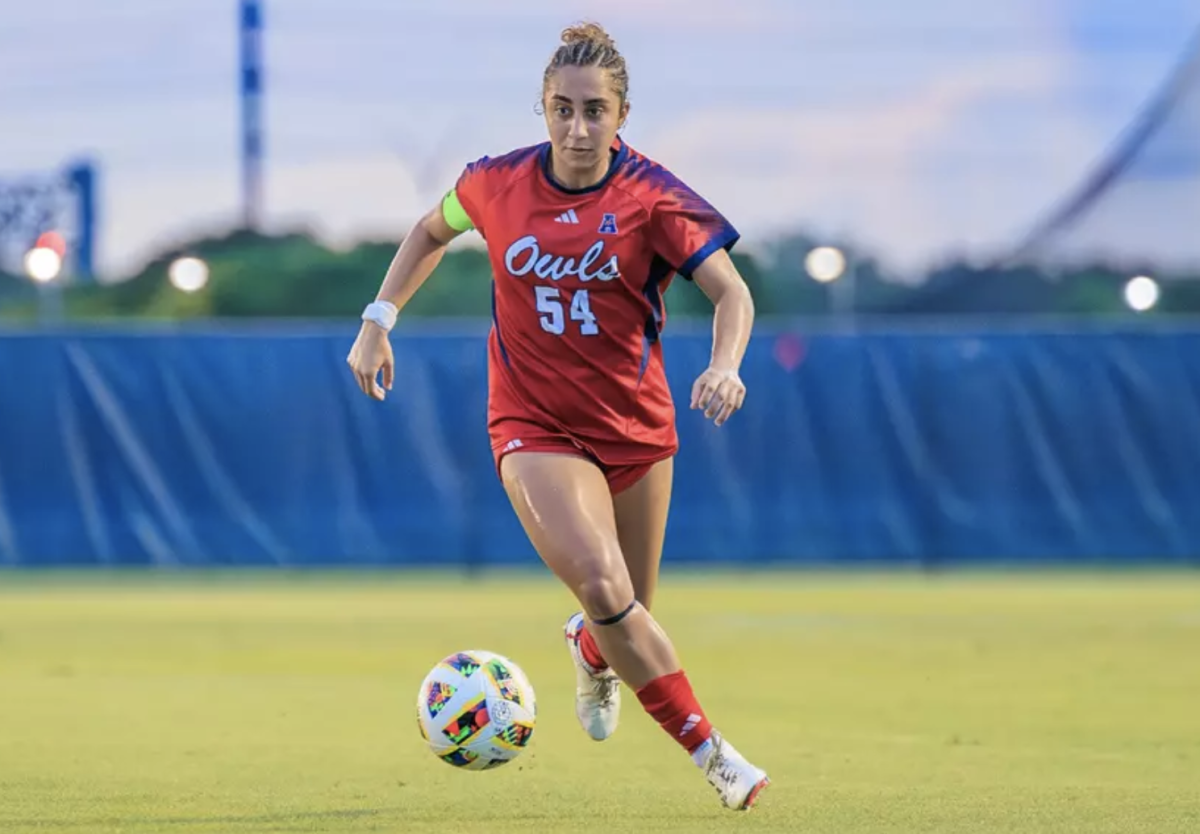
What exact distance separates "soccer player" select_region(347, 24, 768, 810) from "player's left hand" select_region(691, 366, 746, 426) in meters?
0.03

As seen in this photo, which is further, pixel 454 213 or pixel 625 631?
pixel 454 213

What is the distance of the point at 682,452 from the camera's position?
22.3m

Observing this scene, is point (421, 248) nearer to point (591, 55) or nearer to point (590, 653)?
point (591, 55)

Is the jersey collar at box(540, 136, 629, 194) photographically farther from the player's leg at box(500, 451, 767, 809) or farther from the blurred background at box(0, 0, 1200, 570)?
the blurred background at box(0, 0, 1200, 570)

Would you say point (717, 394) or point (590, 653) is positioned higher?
point (717, 394)

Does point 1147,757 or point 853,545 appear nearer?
point 1147,757

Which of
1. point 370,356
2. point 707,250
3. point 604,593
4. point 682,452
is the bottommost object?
point 682,452

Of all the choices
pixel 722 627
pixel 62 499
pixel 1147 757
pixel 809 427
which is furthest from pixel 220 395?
pixel 1147 757

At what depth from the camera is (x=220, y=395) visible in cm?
2241

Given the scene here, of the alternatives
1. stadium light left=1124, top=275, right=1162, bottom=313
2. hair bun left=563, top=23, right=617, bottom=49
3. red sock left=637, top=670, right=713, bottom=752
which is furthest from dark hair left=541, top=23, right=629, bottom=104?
Answer: stadium light left=1124, top=275, right=1162, bottom=313

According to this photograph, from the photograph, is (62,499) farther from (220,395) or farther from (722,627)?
(722,627)

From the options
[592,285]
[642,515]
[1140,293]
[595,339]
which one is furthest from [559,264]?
[1140,293]

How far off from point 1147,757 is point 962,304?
1817 centimetres

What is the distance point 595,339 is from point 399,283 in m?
0.84
